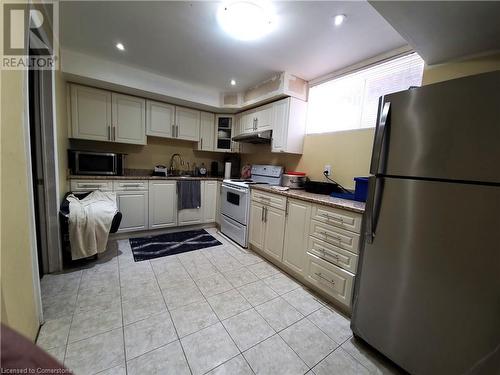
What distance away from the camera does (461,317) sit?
104cm

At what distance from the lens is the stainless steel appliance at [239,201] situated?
287cm

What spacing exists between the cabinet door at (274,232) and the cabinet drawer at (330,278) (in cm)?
41

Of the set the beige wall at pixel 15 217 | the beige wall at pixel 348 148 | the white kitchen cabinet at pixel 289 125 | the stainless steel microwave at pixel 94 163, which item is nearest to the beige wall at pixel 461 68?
the beige wall at pixel 348 148

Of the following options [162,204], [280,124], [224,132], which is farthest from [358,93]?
[162,204]

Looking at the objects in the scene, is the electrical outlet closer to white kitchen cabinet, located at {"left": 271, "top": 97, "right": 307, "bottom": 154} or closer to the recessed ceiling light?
white kitchen cabinet, located at {"left": 271, "top": 97, "right": 307, "bottom": 154}

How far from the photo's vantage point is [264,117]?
10.2 feet

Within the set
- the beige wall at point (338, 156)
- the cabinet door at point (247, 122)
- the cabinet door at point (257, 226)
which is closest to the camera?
the beige wall at point (338, 156)

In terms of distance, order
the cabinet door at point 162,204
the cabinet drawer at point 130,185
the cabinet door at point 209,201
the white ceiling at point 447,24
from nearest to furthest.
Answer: the white ceiling at point 447,24 → the cabinet drawer at point 130,185 → the cabinet door at point 162,204 → the cabinet door at point 209,201

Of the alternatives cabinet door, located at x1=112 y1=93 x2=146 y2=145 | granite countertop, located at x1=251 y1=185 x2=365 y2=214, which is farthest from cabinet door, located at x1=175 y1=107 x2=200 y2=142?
granite countertop, located at x1=251 y1=185 x2=365 y2=214

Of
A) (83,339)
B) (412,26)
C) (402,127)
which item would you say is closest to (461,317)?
(402,127)

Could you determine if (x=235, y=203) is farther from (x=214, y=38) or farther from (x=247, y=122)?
(x=214, y=38)

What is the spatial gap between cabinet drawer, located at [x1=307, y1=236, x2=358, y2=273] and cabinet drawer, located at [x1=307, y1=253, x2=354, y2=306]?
0.04 meters

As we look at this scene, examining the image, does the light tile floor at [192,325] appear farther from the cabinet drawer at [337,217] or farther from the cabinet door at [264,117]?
the cabinet door at [264,117]

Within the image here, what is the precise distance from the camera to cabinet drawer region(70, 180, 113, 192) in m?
2.61
